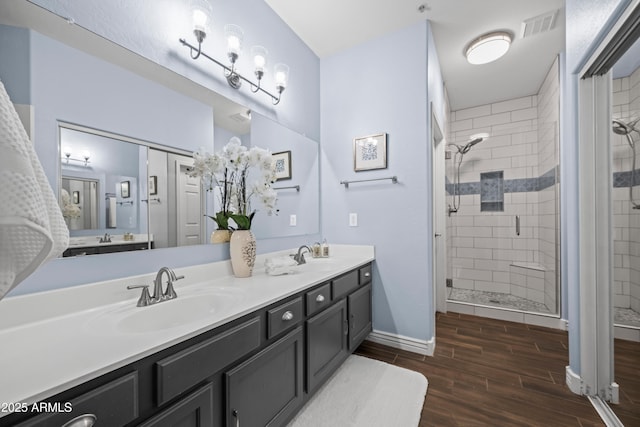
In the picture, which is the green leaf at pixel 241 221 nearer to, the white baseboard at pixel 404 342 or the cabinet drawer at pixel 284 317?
the cabinet drawer at pixel 284 317

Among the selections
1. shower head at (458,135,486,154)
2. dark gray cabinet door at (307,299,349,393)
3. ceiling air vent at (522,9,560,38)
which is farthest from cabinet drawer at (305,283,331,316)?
shower head at (458,135,486,154)

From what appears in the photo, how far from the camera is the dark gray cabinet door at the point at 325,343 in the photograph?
147 centimetres

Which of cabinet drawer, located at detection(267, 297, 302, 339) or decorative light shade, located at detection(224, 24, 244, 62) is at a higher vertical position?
decorative light shade, located at detection(224, 24, 244, 62)

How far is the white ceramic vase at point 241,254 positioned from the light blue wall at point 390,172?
3.89 ft

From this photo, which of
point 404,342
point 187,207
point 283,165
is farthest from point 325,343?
point 283,165

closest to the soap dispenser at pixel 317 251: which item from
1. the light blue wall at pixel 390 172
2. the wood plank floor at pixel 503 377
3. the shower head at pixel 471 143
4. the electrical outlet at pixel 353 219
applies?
the light blue wall at pixel 390 172

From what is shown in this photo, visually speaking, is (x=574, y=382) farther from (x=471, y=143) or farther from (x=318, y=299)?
(x=471, y=143)

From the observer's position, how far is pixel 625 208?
4.65 ft

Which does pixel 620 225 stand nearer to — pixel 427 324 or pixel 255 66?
pixel 427 324

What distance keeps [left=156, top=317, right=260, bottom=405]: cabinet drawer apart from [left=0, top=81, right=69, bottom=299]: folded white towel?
0.48 m

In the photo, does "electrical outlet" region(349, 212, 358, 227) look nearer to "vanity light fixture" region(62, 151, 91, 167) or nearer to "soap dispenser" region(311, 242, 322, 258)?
"soap dispenser" region(311, 242, 322, 258)

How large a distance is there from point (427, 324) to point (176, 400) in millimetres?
1925

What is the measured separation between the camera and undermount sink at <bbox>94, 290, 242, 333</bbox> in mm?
977

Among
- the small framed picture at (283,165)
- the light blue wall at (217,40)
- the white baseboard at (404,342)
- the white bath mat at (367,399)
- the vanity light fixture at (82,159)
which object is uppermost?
the light blue wall at (217,40)
